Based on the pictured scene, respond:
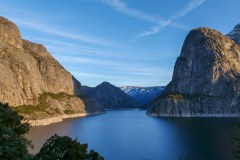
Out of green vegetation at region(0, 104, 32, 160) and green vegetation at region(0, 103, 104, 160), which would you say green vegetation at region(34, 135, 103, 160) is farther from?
green vegetation at region(0, 104, 32, 160)

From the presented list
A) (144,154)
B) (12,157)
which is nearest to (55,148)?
(12,157)

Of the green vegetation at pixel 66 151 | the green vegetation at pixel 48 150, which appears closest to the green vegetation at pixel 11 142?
the green vegetation at pixel 48 150

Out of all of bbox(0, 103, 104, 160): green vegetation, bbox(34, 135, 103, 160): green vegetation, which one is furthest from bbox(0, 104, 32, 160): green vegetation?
bbox(34, 135, 103, 160): green vegetation

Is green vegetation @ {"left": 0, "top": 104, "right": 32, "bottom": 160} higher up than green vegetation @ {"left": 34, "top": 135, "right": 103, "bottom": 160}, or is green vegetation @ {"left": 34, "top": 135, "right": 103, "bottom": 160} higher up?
green vegetation @ {"left": 0, "top": 104, "right": 32, "bottom": 160}

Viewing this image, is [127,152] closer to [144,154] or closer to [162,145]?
[144,154]

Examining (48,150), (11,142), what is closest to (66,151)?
(48,150)

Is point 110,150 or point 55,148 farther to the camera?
point 110,150

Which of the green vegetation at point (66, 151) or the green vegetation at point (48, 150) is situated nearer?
the green vegetation at point (48, 150)

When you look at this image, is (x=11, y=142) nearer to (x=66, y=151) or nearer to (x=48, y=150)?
(x=48, y=150)

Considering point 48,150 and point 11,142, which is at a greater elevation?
point 11,142

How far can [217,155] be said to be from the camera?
89750 millimetres

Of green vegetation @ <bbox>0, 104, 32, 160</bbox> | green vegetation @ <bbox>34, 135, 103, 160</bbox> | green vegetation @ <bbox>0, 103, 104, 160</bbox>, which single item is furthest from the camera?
green vegetation @ <bbox>34, 135, 103, 160</bbox>

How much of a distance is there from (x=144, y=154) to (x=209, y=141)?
108ft

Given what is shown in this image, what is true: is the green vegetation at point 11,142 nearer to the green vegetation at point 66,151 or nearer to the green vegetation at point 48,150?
the green vegetation at point 48,150
